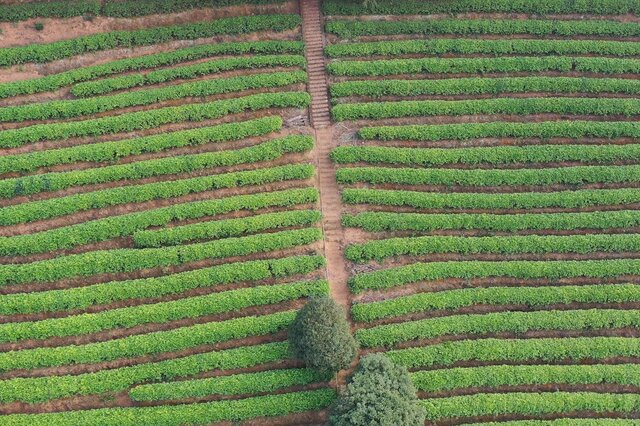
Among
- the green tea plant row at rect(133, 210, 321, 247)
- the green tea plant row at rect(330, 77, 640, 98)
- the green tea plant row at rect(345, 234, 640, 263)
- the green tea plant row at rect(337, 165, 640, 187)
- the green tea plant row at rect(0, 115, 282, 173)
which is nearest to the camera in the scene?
the green tea plant row at rect(133, 210, 321, 247)

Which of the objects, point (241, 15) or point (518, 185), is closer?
point (518, 185)

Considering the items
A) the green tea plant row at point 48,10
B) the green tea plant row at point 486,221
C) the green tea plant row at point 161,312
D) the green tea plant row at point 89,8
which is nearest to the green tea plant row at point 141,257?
the green tea plant row at point 161,312

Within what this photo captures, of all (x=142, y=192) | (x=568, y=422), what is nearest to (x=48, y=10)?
(x=142, y=192)

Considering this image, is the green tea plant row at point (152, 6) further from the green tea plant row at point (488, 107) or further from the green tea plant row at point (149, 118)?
the green tea plant row at point (488, 107)

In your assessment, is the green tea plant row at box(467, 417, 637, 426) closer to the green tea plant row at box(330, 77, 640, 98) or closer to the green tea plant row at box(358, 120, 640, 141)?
the green tea plant row at box(358, 120, 640, 141)

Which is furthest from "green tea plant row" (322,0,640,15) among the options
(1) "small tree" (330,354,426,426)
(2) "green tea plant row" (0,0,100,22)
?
(1) "small tree" (330,354,426,426)

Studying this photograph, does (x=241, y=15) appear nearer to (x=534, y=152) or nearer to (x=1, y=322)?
(x=534, y=152)

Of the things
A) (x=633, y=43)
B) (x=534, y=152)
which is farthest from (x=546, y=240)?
(x=633, y=43)
